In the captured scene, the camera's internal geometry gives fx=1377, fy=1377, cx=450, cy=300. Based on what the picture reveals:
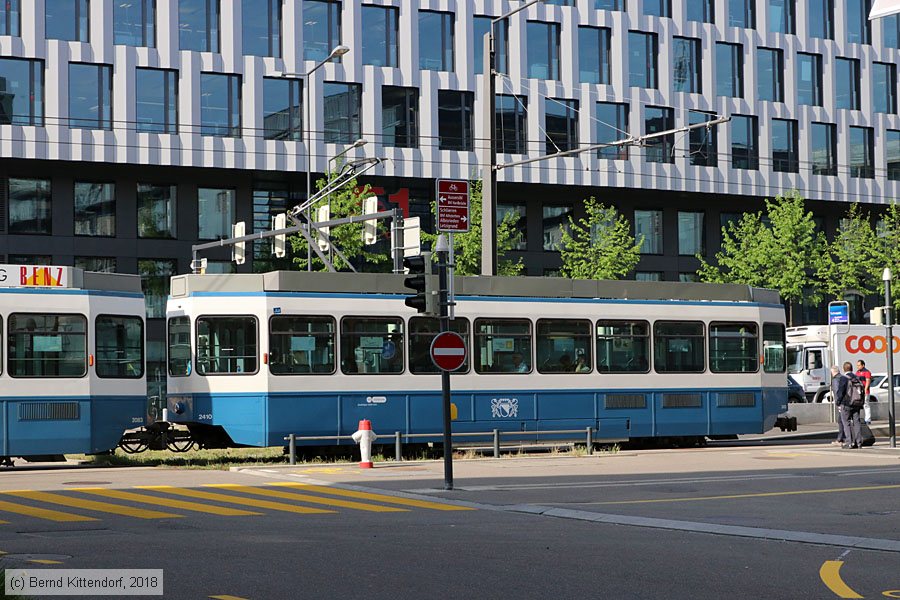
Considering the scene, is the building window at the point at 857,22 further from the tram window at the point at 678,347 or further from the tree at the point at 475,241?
the tram window at the point at 678,347

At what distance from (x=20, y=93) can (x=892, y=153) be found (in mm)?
38327

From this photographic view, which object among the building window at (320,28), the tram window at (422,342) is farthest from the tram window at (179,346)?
the building window at (320,28)

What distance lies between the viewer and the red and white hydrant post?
2281 cm

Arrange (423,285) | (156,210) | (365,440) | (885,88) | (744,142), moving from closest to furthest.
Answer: (423,285) → (365,440) → (156,210) → (744,142) → (885,88)

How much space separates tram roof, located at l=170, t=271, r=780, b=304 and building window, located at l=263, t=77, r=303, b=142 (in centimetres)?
2387

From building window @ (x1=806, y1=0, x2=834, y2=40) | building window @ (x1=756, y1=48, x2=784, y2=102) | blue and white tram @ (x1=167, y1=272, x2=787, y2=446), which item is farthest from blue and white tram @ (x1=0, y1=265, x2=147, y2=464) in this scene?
building window @ (x1=806, y1=0, x2=834, y2=40)

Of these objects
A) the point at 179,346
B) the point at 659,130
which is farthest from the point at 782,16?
the point at 179,346

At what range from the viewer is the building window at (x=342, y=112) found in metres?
50.0

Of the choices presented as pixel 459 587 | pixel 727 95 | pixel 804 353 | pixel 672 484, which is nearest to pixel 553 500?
pixel 672 484

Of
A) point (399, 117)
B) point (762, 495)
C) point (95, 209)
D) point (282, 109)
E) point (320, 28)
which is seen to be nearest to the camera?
point (762, 495)

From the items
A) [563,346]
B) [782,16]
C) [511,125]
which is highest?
[782,16]

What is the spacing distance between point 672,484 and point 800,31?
147 ft

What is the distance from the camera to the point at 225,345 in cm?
2433

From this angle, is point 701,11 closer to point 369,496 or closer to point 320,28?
point 320,28
